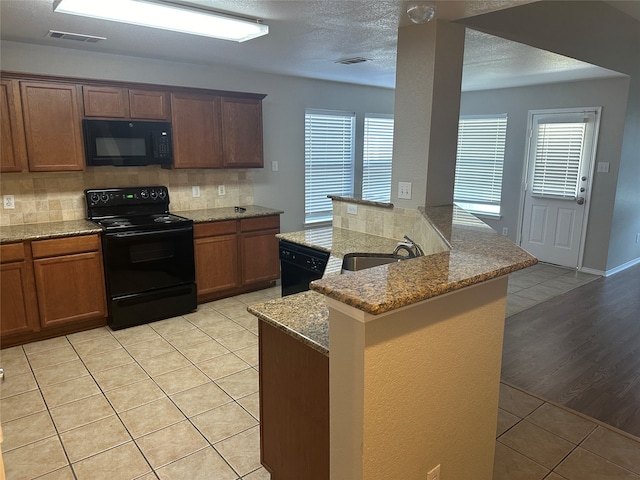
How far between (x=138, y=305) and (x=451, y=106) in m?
3.05

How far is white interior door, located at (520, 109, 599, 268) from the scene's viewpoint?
5.45 m

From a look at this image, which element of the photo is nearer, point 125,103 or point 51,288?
point 51,288

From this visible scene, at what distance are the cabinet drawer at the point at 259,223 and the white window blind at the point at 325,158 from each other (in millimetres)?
1042

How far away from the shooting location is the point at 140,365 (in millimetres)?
3172

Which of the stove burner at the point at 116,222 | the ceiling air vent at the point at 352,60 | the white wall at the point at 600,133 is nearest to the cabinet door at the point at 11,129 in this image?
the stove burner at the point at 116,222

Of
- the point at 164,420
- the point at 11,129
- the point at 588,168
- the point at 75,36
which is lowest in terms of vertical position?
the point at 164,420

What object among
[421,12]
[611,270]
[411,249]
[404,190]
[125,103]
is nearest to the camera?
[421,12]

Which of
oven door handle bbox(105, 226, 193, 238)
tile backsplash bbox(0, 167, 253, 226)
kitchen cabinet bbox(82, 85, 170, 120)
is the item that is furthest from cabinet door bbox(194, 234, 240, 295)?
kitchen cabinet bbox(82, 85, 170, 120)

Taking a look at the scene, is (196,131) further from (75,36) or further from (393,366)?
(393,366)

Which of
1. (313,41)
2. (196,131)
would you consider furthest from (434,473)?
(196,131)

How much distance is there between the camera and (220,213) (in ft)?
14.9

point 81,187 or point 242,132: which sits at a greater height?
point 242,132

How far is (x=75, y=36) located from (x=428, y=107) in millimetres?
2702

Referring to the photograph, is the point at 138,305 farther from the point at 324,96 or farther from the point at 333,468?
the point at 324,96
